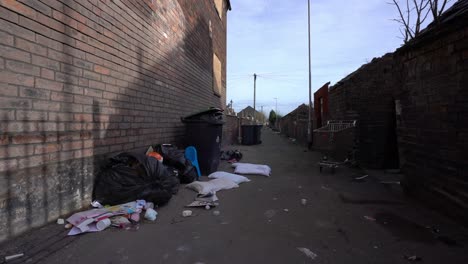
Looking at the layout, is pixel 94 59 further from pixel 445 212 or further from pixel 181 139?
pixel 445 212

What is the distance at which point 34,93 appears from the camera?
2.79 meters

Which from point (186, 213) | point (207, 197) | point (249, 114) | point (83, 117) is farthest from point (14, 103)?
point (249, 114)

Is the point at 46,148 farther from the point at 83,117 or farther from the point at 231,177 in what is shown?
the point at 231,177

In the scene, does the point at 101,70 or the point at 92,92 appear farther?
the point at 101,70

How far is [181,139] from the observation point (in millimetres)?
6973

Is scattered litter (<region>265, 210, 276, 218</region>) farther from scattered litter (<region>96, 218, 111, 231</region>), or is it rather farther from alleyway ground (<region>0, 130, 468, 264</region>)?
scattered litter (<region>96, 218, 111, 231</region>)

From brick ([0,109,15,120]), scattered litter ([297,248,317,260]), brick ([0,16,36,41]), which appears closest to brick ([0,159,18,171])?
brick ([0,109,15,120])

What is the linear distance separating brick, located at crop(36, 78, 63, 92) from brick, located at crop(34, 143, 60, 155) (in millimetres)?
601

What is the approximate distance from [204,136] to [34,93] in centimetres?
371

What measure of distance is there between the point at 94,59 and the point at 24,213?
197cm

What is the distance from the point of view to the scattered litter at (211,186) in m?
4.62

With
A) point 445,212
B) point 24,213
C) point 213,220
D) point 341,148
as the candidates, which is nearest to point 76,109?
point 24,213

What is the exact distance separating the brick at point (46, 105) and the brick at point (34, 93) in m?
0.06

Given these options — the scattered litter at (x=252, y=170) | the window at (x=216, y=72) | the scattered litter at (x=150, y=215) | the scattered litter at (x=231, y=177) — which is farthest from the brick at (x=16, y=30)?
the window at (x=216, y=72)
